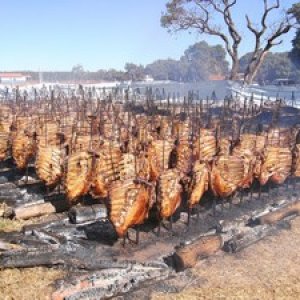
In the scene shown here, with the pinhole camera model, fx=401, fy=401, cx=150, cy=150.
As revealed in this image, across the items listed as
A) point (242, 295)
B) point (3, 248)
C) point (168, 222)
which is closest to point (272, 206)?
point (168, 222)

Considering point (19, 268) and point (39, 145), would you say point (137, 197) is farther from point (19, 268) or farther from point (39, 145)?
point (39, 145)

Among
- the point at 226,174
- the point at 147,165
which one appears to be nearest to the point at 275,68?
the point at 226,174

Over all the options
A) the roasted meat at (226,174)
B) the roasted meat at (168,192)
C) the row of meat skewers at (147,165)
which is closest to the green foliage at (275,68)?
the row of meat skewers at (147,165)

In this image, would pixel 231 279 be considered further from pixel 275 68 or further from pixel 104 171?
pixel 275 68

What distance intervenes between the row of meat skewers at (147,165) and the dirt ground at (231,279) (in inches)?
43.8

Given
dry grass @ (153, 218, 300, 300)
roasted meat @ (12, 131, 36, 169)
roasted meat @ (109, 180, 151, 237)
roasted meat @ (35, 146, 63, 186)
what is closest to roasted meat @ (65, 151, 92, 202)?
roasted meat @ (35, 146, 63, 186)

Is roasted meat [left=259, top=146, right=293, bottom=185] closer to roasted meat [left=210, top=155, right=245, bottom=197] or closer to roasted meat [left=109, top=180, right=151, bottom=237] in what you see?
roasted meat [left=210, top=155, right=245, bottom=197]

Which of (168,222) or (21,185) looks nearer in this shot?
(168,222)

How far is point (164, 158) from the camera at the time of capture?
313 inches

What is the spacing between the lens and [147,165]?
24.2 ft

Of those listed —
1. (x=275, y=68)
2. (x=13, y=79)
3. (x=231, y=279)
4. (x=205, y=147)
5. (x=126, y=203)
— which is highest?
(x=275, y=68)

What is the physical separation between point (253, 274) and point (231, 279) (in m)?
0.37

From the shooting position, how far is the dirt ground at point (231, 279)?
5.16m

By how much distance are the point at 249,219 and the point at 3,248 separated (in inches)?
167
